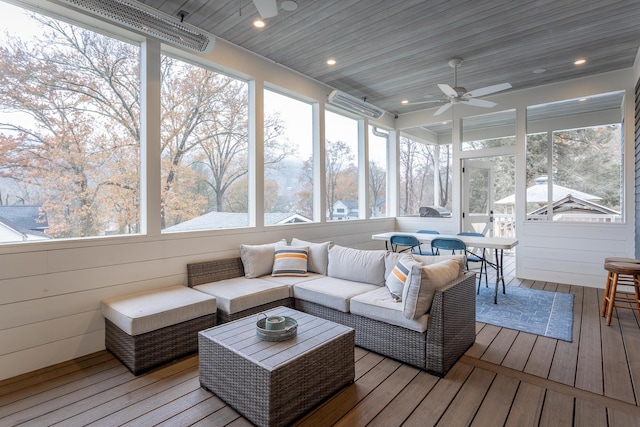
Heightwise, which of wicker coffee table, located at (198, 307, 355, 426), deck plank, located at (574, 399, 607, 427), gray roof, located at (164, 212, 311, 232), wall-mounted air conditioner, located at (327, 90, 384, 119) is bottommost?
deck plank, located at (574, 399, 607, 427)

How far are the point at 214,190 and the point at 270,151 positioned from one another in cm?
101

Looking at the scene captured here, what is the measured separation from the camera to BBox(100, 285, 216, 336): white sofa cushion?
2.40 metres

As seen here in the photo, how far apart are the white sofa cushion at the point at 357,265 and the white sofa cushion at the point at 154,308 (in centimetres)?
137

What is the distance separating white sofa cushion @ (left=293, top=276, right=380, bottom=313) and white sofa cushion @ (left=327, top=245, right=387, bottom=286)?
0.07 m

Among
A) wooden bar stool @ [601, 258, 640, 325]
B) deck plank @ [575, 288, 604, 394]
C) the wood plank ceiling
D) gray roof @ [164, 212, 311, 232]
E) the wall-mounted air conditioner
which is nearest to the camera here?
deck plank @ [575, 288, 604, 394]

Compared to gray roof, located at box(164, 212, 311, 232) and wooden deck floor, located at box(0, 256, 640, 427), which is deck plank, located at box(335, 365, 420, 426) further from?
gray roof, located at box(164, 212, 311, 232)

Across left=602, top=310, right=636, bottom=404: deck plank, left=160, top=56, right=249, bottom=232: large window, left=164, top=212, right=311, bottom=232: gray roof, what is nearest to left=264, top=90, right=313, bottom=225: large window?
left=164, top=212, right=311, bottom=232: gray roof

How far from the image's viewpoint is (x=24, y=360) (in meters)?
2.45

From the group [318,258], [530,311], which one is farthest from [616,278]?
[318,258]

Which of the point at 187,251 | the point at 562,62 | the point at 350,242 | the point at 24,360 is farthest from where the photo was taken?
the point at 350,242

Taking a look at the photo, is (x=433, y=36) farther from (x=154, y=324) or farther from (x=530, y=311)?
(x=154, y=324)

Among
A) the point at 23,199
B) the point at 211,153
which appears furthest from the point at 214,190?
the point at 23,199

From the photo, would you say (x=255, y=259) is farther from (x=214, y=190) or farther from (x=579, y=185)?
(x=579, y=185)

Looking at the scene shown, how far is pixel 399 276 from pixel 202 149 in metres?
2.55
